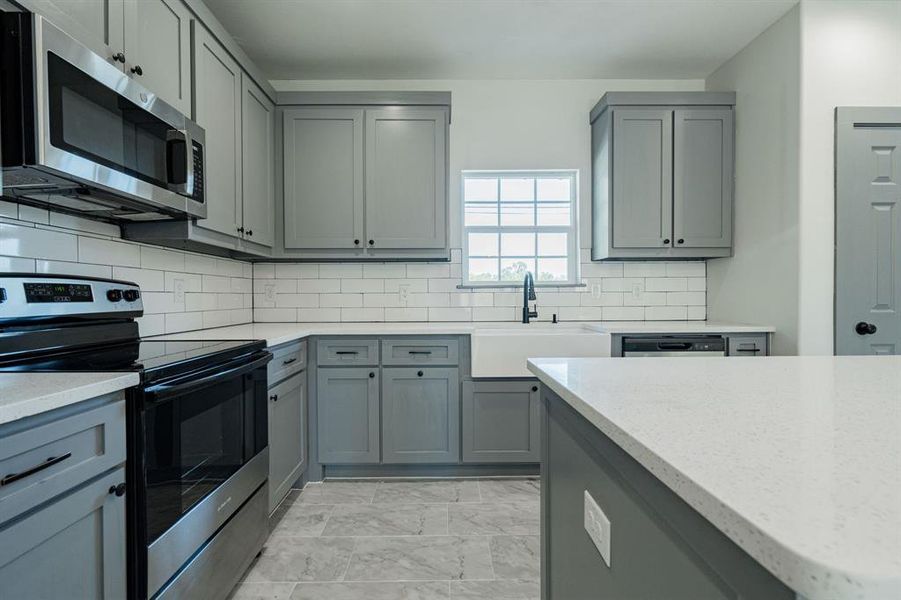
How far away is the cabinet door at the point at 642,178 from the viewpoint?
3051 millimetres

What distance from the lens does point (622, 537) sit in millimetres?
783

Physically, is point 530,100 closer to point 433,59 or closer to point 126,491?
point 433,59

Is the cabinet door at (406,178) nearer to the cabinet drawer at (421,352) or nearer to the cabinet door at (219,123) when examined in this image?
the cabinet drawer at (421,352)

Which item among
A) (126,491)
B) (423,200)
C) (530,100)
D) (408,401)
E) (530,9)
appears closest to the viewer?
(126,491)

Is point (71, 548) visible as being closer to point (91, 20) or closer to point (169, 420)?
point (169, 420)

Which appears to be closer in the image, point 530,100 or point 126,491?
point 126,491

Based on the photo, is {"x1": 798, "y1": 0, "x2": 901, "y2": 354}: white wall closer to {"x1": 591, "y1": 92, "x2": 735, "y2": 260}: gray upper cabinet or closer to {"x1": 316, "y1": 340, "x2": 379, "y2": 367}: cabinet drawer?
{"x1": 591, "y1": 92, "x2": 735, "y2": 260}: gray upper cabinet

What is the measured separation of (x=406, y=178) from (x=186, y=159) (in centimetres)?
149

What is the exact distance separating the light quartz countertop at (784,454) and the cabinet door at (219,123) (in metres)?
1.98

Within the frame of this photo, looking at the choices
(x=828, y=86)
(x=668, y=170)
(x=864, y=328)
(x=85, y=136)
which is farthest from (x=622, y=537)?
(x=828, y=86)

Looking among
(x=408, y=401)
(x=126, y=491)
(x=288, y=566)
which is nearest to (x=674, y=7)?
(x=408, y=401)

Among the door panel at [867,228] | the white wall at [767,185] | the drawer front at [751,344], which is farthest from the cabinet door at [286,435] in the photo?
the door panel at [867,228]

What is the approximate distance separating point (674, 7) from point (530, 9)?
82 centimetres

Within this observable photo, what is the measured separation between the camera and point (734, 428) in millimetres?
636
